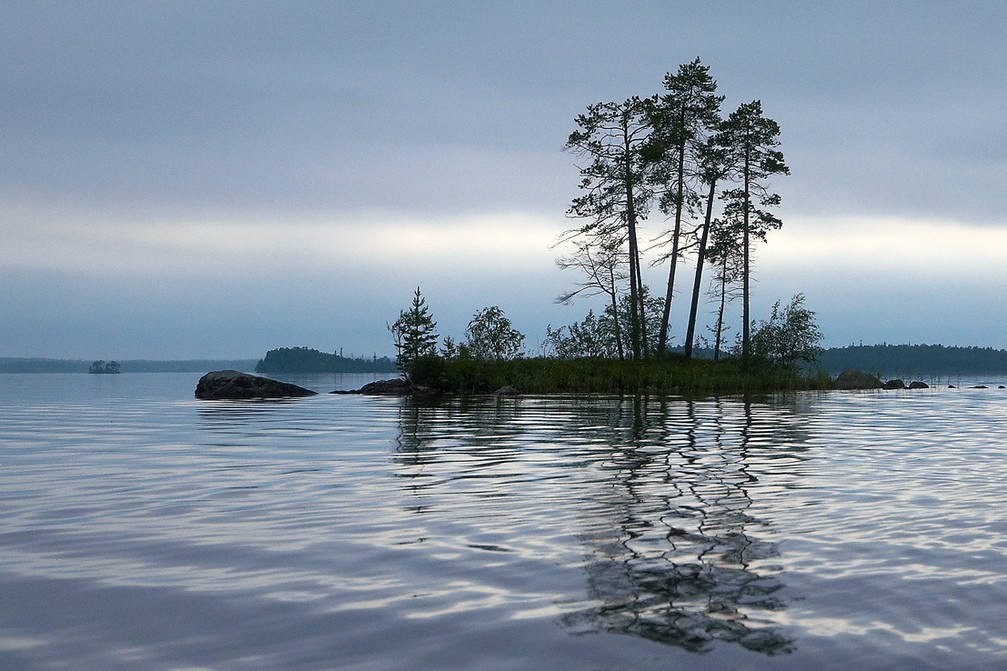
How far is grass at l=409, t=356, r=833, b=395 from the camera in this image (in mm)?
41625

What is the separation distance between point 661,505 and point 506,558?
9.88 feet

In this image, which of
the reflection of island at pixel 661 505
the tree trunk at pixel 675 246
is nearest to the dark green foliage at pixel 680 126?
the tree trunk at pixel 675 246

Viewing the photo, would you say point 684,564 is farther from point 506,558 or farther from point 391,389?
point 391,389

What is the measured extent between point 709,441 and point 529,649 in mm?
13109

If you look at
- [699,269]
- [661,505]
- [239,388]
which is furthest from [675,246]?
[661,505]

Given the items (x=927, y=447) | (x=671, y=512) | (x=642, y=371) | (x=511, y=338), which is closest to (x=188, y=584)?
(x=671, y=512)

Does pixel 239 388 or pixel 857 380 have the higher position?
pixel 857 380

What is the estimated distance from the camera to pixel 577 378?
42125 mm

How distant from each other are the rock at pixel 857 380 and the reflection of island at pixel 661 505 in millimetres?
30745

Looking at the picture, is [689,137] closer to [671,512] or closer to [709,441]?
[709,441]

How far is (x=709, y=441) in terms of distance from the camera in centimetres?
1769

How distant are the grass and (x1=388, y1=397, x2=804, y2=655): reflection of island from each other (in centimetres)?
1677

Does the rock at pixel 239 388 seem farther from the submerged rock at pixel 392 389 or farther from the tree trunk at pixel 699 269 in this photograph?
the tree trunk at pixel 699 269

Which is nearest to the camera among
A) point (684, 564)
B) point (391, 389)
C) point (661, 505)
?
point (684, 564)
